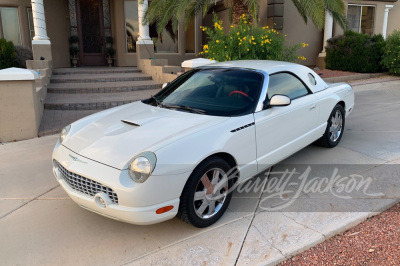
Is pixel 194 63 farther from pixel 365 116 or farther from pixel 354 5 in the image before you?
pixel 354 5

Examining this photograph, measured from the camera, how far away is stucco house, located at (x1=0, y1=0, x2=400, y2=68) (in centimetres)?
1324

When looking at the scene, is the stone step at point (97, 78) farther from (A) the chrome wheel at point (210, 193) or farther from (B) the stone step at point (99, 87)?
(A) the chrome wheel at point (210, 193)

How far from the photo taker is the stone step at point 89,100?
8.23 meters

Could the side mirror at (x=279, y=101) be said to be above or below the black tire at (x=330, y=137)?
above

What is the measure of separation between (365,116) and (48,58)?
9.95 meters

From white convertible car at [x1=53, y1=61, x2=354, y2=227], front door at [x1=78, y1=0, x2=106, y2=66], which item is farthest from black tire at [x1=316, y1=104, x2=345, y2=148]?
front door at [x1=78, y1=0, x2=106, y2=66]

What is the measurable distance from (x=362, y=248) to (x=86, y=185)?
2.48 meters

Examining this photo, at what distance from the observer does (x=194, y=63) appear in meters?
8.03

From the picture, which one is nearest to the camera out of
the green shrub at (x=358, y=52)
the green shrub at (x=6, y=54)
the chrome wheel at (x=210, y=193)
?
the chrome wheel at (x=210, y=193)

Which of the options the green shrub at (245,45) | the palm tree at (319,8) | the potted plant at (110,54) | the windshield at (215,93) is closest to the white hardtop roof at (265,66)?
the windshield at (215,93)

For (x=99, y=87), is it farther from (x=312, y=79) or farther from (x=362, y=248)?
(x=362, y=248)

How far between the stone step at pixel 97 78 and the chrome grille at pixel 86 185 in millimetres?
8038

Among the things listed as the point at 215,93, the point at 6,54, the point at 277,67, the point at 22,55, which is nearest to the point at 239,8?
the point at 277,67

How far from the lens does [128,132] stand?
3340 millimetres
